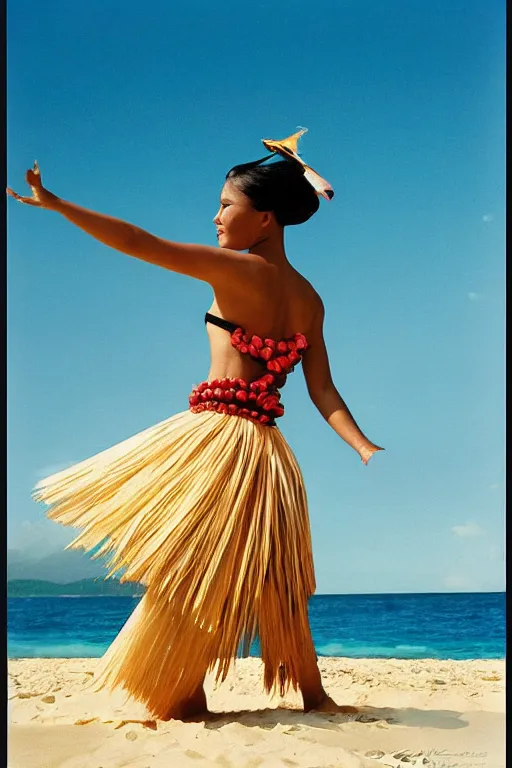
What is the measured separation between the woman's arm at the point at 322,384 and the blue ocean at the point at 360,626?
456cm

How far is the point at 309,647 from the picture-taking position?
3.12 meters

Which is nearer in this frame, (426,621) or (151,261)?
(151,261)

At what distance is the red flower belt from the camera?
10.3ft

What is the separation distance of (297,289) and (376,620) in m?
7.14

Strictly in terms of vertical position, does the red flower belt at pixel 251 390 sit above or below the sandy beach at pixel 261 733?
above

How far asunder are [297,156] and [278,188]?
0.13 metres

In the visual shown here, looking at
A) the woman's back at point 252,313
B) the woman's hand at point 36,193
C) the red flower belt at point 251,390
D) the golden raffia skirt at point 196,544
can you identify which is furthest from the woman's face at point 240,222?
the woman's hand at point 36,193

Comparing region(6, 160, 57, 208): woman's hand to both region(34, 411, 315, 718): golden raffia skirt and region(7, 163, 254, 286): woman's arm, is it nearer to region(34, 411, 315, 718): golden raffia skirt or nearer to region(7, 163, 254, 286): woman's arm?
region(7, 163, 254, 286): woman's arm

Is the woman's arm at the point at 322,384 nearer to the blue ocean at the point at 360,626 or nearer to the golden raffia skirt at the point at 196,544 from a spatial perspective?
the golden raffia skirt at the point at 196,544

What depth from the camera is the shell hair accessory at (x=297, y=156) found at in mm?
3219

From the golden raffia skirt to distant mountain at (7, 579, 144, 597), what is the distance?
0.21ft

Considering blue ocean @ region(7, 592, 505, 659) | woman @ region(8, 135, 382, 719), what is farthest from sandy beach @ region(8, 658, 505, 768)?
blue ocean @ region(7, 592, 505, 659)

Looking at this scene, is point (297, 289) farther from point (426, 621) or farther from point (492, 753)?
point (426, 621)

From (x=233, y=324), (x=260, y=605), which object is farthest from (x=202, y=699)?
(x=233, y=324)
